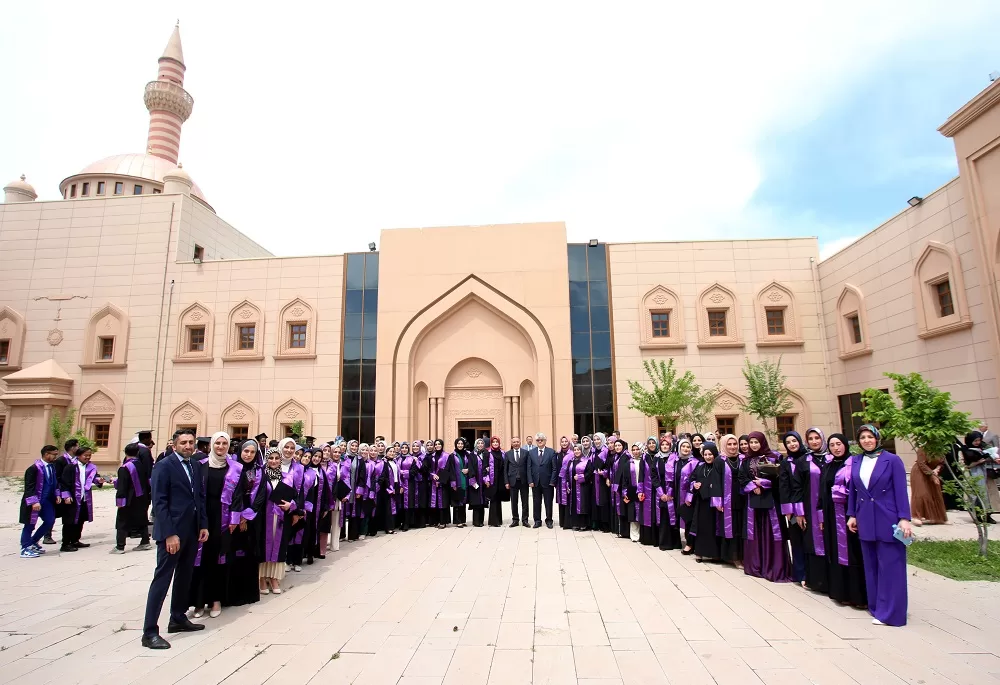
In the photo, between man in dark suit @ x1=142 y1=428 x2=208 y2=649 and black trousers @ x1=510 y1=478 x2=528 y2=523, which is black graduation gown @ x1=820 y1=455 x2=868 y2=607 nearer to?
black trousers @ x1=510 y1=478 x2=528 y2=523

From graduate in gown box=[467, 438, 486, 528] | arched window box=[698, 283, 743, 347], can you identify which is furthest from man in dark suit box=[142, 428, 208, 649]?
arched window box=[698, 283, 743, 347]

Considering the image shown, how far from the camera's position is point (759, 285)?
19609 mm

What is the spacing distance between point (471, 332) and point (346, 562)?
512 inches

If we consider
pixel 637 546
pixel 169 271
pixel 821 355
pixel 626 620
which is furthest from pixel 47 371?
pixel 821 355

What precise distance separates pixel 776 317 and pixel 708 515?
14548mm

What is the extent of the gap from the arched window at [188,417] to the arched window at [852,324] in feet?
73.4

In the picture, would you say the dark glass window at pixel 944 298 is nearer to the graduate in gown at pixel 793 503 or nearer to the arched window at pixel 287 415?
the graduate in gown at pixel 793 503

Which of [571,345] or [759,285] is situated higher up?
[759,285]

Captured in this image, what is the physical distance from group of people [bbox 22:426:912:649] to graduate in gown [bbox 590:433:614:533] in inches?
1.1

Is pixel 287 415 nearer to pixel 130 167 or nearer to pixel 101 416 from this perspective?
pixel 101 416

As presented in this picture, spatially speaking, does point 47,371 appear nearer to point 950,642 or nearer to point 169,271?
point 169,271

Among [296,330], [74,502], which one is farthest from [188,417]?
[74,502]

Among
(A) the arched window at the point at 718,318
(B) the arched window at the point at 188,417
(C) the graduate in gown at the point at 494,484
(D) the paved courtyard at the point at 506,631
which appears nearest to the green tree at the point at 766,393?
(A) the arched window at the point at 718,318

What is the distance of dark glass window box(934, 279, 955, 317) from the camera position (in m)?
14.1
